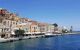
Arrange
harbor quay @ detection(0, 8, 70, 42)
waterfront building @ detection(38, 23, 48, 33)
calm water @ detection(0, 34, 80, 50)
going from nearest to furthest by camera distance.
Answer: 1. calm water @ detection(0, 34, 80, 50)
2. harbor quay @ detection(0, 8, 70, 42)
3. waterfront building @ detection(38, 23, 48, 33)

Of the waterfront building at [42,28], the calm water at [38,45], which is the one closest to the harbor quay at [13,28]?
the waterfront building at [42,28]

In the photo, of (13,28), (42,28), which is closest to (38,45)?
(13,28)

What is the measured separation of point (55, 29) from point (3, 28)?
6806 cm

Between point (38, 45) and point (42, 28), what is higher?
point (42, 28)

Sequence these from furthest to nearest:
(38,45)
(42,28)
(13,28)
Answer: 1. (42,28)
2. (13,28)
3. (38,45)

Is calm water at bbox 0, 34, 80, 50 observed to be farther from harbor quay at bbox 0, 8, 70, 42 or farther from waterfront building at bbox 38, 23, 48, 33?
waterfront building at bbox 38, 23, 48, 33

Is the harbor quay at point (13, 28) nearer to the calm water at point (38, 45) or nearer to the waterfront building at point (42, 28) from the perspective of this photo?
the waterfront building at point (42, 28)

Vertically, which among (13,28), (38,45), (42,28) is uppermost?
(42,28)

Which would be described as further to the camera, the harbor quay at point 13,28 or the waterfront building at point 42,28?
the waterfront building at point 42,28

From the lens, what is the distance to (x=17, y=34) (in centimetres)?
7256

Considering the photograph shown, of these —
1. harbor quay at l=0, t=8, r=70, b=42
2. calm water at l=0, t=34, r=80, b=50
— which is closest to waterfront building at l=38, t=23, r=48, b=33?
harbor quay at l=0, t=8, r=70, b=42

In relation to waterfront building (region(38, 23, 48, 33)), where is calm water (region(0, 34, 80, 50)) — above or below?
below

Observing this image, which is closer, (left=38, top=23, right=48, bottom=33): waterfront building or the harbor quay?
the harbor quay

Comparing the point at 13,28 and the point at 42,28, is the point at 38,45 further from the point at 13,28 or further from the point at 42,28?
the point at 42,28
